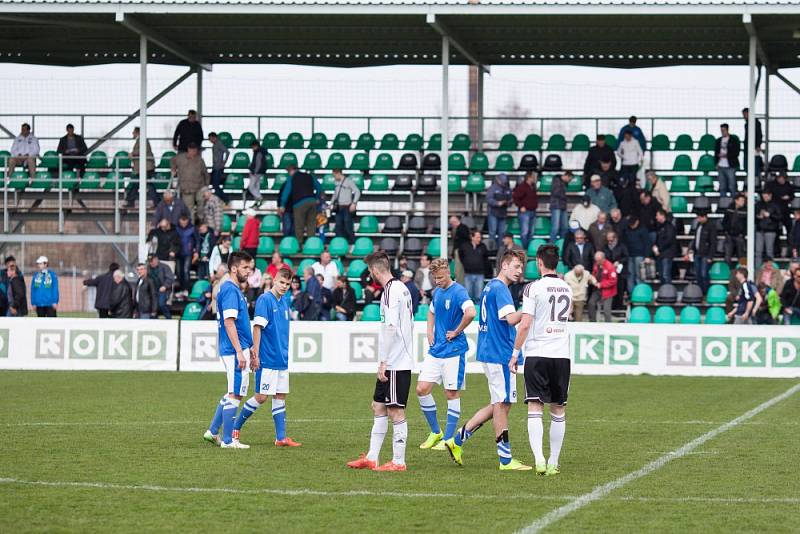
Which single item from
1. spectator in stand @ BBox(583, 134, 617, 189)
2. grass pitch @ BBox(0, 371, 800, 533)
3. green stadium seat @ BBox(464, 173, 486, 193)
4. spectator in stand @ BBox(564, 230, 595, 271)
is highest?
spectator in stand @ BBox(583, 134, 617, 189)

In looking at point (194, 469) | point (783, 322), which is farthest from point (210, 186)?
point (194, 469)

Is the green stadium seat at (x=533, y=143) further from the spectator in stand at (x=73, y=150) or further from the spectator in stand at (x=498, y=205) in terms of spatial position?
the spectator in stand at (x=73, y=150)

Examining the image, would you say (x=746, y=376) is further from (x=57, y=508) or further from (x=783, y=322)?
(x=57, y=508)

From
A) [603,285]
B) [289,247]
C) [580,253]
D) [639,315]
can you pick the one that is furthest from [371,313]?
[639,315]

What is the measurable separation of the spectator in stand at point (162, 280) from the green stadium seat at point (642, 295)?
30.4 ft

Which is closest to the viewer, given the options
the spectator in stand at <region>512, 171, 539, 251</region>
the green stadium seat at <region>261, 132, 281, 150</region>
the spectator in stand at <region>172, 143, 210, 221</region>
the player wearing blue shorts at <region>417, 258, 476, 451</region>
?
the player wearing blue shorts at <region>417, 258, 476, 451</region>

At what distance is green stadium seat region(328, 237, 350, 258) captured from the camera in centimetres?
2812

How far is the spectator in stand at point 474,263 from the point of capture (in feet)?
84.3

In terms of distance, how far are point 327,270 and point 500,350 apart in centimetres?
1443

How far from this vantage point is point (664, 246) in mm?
26297

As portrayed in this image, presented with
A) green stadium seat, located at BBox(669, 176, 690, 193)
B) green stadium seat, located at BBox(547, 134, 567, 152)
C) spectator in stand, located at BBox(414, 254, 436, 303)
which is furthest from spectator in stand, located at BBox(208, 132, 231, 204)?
green stadium seat, located at BBox(669, 176, 690, 193)

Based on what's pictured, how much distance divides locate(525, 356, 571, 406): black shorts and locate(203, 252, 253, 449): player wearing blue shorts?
123 inches

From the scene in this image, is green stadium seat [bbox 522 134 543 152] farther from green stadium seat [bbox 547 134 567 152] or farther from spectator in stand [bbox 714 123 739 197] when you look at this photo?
spectator in stand [bbox 714 123 739 197]

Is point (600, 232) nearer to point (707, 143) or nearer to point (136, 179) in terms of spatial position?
point (707, 143)
